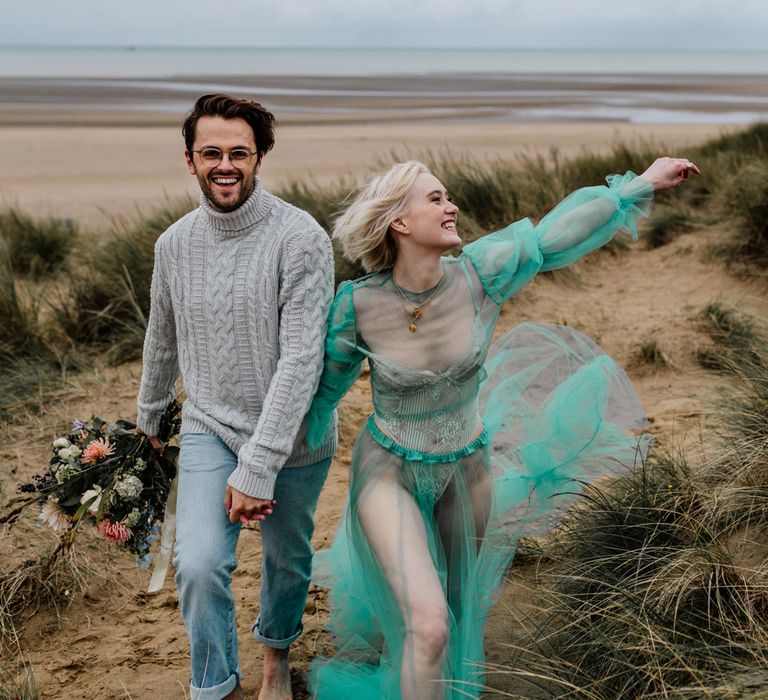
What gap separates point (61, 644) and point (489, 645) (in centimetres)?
183

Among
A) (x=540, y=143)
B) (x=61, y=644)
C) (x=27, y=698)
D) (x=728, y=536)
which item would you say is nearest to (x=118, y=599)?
(x=61, y=644)

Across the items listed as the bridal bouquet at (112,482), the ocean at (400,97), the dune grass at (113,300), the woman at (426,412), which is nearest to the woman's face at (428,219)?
the woman at (426,412)

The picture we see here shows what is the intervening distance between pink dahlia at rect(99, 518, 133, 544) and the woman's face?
140cm

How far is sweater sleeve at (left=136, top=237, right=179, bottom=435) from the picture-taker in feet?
10.4

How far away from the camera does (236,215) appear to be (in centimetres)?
297

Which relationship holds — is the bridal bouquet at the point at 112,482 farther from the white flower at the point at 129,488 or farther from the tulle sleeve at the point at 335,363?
the tulle sleeve at the point at 335,363

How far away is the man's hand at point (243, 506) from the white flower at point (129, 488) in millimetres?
523

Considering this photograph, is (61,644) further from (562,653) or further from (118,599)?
(562,653)

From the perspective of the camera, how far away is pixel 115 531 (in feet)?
10.7

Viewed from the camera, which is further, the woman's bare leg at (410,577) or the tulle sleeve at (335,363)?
the tulle sleeve at (335,363)

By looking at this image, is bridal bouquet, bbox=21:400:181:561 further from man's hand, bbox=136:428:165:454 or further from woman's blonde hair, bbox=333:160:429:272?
woman's blonde hair, bbox=333:160:429:272

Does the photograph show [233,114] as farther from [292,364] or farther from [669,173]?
[669,173]

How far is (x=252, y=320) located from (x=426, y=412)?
0.63m

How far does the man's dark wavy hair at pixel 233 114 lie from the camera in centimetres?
291
